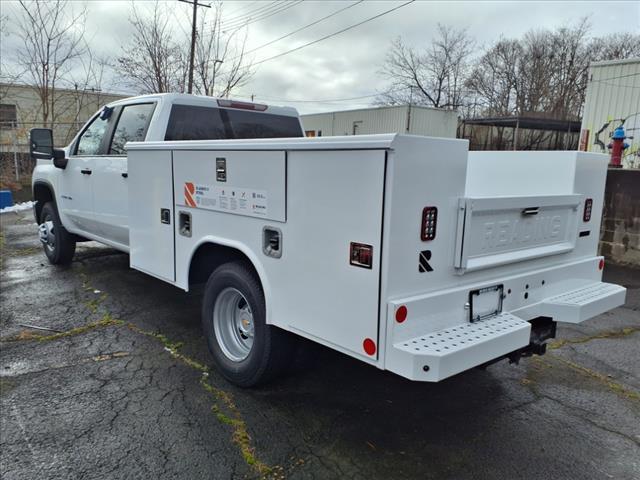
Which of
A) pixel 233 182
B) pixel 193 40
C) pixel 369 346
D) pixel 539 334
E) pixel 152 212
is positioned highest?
pixel 193 40

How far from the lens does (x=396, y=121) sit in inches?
1130

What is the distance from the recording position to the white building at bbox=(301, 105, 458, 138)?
1112 inches

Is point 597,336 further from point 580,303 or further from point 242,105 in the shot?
point 242,105

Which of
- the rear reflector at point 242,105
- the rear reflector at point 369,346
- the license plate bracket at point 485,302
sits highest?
the rear reflector at point 242,105

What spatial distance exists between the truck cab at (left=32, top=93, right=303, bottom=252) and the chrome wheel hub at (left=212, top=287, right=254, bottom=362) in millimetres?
1986

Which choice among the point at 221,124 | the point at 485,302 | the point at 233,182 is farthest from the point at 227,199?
the point at 221,124

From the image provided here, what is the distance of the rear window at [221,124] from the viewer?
16.8 feet

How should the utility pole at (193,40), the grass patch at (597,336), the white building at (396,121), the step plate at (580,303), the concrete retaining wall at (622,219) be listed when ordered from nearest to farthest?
1. the step plate at (580,303)
2. the grass patch at (597,336)
3. the concrete retaining wall at (622,219)
4. the utility pole at (193,40)
5. the white building at (396,121)

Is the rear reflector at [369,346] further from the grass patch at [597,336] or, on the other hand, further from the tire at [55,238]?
the tire at [55,238]

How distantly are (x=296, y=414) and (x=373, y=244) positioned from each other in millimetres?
1539

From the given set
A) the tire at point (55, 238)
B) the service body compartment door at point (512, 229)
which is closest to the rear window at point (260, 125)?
the tire at point (55, 238)

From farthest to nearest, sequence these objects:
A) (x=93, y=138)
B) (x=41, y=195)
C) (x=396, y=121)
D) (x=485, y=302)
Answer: (x=396, y=121) < (x=41, y=195) < (x=93, y=138) < (x=485, y=302)

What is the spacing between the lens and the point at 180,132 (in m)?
5.12

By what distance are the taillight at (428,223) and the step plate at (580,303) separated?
1232mm
